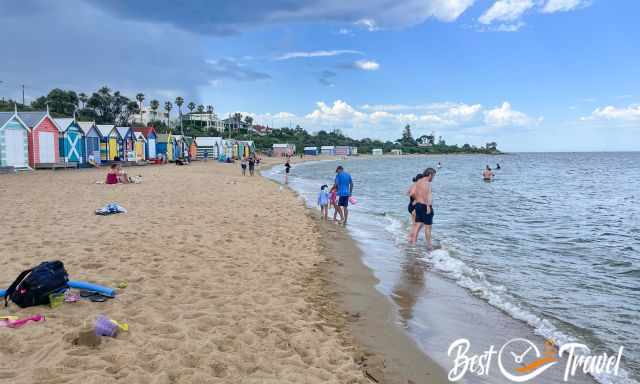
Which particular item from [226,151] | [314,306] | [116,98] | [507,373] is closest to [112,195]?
Result: [314,306]

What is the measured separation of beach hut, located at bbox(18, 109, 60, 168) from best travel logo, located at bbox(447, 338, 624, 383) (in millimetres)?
30965

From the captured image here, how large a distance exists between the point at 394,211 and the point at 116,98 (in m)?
90.0

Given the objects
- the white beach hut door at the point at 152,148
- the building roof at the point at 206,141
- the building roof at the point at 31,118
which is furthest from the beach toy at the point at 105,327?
the building roof at the point at 206,141

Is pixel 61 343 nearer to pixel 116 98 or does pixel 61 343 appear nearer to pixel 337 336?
pixel 337 336

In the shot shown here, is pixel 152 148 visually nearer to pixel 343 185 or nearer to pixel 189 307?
pixel 343 185

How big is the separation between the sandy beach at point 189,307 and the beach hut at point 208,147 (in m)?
53.5

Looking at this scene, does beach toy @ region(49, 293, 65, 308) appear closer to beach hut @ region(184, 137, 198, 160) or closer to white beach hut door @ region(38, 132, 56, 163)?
white beach hut door @ region(38, 132, 56, 163)

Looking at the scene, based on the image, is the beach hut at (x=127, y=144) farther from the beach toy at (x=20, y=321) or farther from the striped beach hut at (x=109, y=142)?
the beach toy at (x=20, y=321)

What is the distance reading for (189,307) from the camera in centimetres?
508

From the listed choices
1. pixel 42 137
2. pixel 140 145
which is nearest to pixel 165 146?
pixel 140 145

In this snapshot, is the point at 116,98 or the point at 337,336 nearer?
the point at 337,336

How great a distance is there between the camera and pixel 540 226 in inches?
Result: 576

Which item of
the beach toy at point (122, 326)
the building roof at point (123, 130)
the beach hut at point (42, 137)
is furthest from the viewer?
the building roof at point (123, 130)

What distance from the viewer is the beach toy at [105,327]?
405 centimetres
